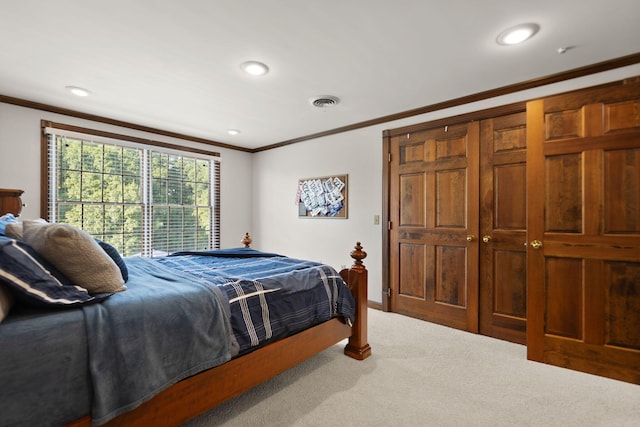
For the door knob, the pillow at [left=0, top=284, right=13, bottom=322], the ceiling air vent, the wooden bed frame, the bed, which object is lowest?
the wooden bed frame

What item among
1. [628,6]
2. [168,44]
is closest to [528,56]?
[628,6]

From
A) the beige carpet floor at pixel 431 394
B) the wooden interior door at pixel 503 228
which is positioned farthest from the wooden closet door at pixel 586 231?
the wooden interior door at pixel 503 228

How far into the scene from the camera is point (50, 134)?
334 cm

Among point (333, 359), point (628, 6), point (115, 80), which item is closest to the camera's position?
point (628, 6)

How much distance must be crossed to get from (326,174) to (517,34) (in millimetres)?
2702

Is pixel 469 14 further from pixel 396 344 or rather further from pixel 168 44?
pixel 396 344

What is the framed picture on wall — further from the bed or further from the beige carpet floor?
the beige carpet floor

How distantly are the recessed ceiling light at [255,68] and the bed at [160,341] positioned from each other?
163 centimetres

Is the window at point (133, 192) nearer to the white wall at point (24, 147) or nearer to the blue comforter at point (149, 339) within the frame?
the white wall at point (24, 147)

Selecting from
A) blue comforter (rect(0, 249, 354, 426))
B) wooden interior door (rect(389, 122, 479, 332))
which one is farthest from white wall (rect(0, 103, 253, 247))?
wooden interior door (rect(389, 122, 479, 332))

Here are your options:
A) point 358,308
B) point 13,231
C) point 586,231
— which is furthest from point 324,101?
point 13,231

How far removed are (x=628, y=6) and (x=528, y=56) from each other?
0.59 meters

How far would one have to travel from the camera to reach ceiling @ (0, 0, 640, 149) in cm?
179

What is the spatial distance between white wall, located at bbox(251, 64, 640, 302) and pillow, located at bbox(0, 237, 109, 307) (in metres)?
3.12
